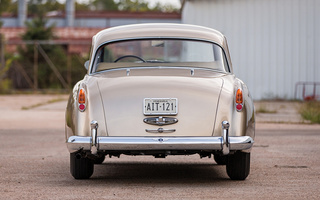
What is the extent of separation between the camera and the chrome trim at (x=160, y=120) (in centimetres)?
639

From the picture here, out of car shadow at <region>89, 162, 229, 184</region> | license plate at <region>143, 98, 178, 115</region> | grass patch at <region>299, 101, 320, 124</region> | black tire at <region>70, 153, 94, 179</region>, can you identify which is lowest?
grass patch at <region>299, 101, 320, 124</region>

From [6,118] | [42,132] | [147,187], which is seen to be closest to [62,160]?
[147,187]

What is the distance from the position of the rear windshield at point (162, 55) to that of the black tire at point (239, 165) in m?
0.97

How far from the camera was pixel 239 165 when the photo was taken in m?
6.89

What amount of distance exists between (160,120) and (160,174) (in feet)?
4.21

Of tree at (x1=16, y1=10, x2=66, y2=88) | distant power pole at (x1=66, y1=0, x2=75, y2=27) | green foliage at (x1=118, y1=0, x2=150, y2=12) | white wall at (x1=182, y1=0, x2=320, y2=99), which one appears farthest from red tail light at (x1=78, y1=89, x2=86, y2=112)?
green foliage at (x1=118, y1=0, x2=150, y2=12)

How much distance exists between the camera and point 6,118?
15.9 m

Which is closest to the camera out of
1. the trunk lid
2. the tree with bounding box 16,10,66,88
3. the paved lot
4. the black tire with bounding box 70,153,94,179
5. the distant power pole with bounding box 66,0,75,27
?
the paved lot

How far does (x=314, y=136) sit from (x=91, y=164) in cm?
578

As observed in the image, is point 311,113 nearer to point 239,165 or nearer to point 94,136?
point 239,165

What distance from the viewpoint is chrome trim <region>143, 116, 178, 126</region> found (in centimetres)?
639

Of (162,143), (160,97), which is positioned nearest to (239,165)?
(162,143)

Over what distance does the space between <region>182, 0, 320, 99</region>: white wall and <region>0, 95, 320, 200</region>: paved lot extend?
1166cm

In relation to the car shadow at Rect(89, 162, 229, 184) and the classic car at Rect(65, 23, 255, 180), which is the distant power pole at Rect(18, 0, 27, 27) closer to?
the car shadow at Rect(89, 162, 229, 184)
